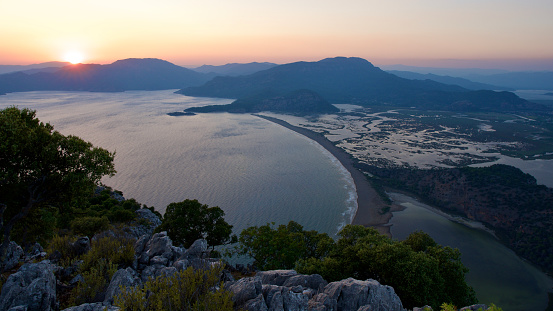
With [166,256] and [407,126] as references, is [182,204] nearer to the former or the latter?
[166,256]

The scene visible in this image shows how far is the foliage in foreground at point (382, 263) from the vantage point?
18672 millimetres

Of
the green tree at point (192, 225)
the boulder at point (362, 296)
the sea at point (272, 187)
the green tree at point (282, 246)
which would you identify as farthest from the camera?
the sea at point (272, 187)

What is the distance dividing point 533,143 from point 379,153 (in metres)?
64.8

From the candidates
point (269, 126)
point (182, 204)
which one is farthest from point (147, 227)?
point (269, 126)

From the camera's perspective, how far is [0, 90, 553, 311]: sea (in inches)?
1516

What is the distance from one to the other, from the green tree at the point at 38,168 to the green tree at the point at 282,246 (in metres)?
14.1

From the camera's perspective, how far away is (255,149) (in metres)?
89.1

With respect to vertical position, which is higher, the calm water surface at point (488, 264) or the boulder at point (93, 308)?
the boulder at point (93, 308)

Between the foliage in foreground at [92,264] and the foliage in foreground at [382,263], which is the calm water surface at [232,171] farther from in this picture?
the foliage in foreground at [92,264]

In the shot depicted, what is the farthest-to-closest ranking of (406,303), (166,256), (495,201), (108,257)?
(495,201) < (406,303) < (166,256) < (108,257)

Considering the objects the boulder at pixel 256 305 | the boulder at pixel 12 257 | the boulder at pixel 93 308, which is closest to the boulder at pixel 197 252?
the boulder at pixel 256 305

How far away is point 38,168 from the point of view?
14.1m

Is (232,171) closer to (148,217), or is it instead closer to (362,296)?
(148,217)

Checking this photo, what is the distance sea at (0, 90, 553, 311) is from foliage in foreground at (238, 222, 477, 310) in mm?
17370
